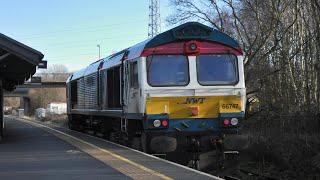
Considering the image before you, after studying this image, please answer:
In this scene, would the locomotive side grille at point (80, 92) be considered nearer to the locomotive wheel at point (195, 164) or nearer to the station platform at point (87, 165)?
the station platform at point (87, 165)

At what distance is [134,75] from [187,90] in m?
1.55

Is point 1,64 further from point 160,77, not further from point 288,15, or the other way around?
point 288,15

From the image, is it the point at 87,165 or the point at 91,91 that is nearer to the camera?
the point at 87,165

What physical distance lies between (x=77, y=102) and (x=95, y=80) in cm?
737

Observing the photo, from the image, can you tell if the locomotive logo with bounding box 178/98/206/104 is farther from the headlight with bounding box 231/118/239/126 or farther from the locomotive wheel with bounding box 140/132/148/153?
the locomotive wheel with bounding box 140/132/148/153

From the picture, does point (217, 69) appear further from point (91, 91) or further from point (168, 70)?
point (91, 91)

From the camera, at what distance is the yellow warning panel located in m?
15.1

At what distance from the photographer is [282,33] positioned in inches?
1372

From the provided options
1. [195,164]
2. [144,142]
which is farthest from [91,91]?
[195,164]

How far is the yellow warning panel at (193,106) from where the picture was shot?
49.4 feet

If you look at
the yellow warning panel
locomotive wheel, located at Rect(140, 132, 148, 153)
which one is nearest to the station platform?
locomotive wheel, located at Rect(140, 132, 148, 153)

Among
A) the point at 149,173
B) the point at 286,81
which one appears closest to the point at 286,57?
the point at 286,81

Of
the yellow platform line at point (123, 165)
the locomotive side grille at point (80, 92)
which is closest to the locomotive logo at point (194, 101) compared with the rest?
the yellow platform line at point (123, 165)

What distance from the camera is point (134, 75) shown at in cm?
1580
